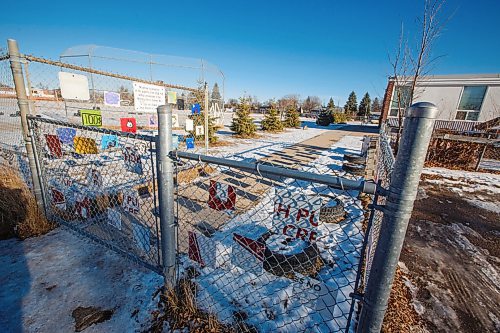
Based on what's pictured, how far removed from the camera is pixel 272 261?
2984mm

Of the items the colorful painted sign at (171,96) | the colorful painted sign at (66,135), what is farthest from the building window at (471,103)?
the colorful painted sign at (66,135)

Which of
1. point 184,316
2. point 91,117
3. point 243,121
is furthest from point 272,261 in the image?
point 243,121

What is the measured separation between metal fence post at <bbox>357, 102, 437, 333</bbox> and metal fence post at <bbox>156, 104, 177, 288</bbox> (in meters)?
1.51

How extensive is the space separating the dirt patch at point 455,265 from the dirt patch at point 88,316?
3292 mm

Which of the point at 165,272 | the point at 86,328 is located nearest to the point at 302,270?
the point at 165,272

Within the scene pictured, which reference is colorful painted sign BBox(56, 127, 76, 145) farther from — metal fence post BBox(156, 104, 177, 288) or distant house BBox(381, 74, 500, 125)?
distant house BBox(381, 74, 500, 125)

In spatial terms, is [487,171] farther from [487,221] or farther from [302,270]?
[302,270]

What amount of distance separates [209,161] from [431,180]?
8898 mm

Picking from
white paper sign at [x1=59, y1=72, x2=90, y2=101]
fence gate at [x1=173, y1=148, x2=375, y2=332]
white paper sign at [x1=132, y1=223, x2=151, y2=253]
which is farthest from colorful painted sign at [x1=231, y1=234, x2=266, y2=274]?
white paper sign at [x1=59, y1=72, x2=90, y2=101]

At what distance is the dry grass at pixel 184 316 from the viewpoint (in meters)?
2.01

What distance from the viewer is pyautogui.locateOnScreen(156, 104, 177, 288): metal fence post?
1.73 metres

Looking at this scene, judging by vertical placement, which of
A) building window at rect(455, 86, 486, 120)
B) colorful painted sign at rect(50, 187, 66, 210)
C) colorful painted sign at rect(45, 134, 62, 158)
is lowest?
colorful painted sign at rect(50, 187, 66, 210)

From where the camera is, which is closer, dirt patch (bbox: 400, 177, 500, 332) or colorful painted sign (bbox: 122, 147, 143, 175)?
colorful painted sign (bbox: 122, 147, 143, 175)

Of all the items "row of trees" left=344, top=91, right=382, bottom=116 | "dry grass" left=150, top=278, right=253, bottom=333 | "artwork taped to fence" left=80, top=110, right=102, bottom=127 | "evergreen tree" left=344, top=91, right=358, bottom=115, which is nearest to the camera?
"dry grass" left=150, top=278, right=253, bottom=333
